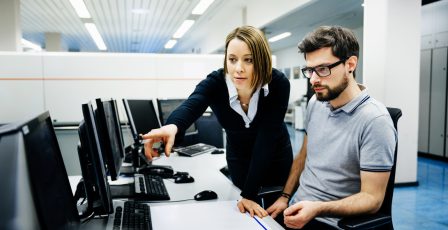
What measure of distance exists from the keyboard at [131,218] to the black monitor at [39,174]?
0.21 meters

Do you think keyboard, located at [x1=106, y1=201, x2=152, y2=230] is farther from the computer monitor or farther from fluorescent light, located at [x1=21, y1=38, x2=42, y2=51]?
fluorescent light, located at [x1=21, y1=38, x2=42, y2=51]

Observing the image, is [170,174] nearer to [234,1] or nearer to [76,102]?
[76,102]

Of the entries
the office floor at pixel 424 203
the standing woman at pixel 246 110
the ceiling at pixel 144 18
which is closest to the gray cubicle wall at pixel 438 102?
the office floor at pixel 424 203

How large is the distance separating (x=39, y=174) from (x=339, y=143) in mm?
1175

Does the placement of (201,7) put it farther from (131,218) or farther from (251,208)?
(131,218)

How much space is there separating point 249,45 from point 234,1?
6632 millimetres

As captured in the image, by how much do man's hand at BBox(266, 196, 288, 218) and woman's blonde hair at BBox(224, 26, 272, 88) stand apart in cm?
58

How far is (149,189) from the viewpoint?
163 centimetres

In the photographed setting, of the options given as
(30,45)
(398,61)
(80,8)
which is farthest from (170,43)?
(398,61)

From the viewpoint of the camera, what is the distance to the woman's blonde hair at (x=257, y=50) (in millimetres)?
1447

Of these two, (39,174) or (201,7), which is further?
(201,7)

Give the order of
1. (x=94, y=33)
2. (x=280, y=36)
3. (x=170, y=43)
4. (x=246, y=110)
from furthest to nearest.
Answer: (x=170, y=43) < (x=94, y=33) < (x=280, y=36) < (x=246, y=110)

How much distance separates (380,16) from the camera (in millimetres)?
4121

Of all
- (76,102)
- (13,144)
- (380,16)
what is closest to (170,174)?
(13,144)
